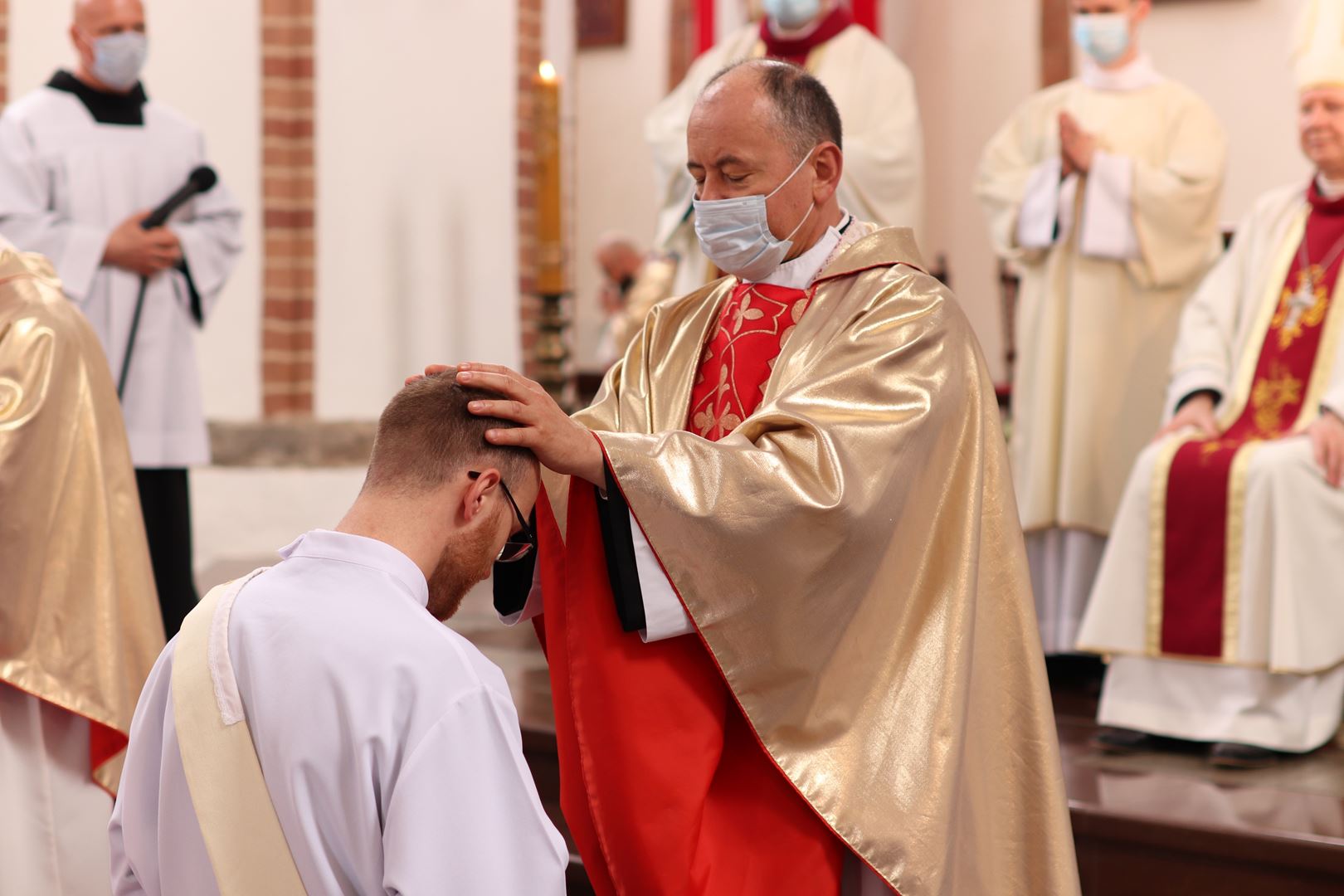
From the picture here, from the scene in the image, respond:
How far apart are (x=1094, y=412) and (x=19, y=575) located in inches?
143

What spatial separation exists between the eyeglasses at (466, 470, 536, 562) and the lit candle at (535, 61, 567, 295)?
3.92 m

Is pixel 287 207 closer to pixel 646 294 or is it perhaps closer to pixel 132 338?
pixel 646 294

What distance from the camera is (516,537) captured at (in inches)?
90.3

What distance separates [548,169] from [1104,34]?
226cm

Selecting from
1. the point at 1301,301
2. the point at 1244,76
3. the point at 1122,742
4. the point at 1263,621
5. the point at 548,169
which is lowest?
the point at 1122,742

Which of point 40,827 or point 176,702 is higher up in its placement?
point 176,702

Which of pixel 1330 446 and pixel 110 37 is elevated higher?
pixel 110 37

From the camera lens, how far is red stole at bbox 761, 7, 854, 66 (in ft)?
18.6

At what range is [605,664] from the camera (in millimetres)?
2434

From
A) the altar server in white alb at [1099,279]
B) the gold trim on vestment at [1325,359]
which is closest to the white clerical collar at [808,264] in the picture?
the gold trim on vestment at [1325,359]

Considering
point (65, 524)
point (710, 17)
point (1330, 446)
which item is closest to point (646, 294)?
point (710, 17)

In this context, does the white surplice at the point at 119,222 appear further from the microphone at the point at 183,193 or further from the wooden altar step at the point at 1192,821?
the wooden altar step at the point at 1192,821

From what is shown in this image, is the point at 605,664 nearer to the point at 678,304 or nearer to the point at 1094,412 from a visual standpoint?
the point at 678,304

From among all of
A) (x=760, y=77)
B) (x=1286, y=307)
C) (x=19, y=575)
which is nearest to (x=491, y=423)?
(x=760, y=77)
